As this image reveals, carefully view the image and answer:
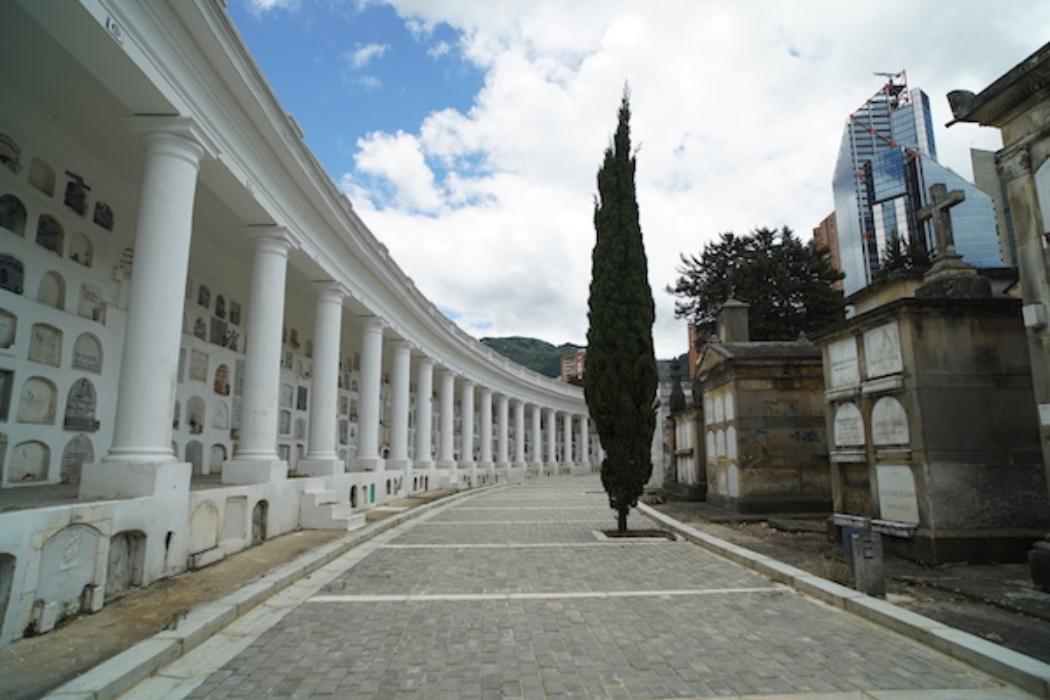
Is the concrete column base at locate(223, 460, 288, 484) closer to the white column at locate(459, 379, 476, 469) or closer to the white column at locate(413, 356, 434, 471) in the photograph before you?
the white column at locate(413, 356, 434, 471)

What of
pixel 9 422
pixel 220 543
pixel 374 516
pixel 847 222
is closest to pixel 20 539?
pixel 220 543

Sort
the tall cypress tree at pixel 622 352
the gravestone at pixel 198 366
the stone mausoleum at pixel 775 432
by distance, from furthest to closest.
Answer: the stone mausoleum at pixel 775 432
the gravestone at pixel 198 366
the tall cypress tree at pixel 622 352

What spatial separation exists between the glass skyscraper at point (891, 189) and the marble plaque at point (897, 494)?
10681 millimetres

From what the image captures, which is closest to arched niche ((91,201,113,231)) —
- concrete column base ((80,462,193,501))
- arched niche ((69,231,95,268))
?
arched niche ((69,231,95,268))

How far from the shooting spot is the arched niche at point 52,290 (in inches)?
333

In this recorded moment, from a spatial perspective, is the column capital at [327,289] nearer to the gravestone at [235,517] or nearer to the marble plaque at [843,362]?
the gravestone at [235,517]

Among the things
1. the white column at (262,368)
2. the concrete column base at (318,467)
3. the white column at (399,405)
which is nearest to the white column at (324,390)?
the concrete column base at (318,467)

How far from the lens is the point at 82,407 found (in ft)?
30.3

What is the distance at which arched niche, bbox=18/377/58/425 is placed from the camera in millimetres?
8117

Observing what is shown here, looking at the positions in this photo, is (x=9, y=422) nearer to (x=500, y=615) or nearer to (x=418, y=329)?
(x=500, y=615)

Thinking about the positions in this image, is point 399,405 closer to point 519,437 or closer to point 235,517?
point 235,517

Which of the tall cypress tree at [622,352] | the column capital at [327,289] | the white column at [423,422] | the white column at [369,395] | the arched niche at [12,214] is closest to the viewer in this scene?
the arched niche at [12,214]

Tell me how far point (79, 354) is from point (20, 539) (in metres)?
5.78

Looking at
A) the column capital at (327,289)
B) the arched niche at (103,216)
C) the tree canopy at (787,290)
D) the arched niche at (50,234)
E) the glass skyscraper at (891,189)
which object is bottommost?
the arched niche at (50,234)
